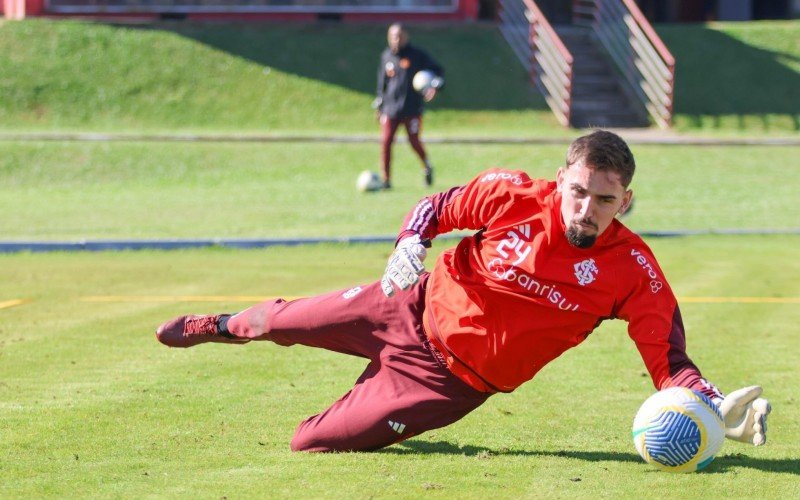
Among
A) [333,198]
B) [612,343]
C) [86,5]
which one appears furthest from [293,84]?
[612,343]

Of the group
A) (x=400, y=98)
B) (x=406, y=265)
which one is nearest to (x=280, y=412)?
(x=406, y=265)

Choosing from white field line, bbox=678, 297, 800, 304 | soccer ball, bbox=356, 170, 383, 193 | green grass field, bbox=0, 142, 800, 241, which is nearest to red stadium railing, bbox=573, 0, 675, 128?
green grass field, bbox=0, 142, 800, 241

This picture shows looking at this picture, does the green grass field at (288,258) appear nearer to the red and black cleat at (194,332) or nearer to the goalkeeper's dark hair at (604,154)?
the red and black cleat at (194,332)

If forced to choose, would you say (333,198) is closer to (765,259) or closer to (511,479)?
(765,259)

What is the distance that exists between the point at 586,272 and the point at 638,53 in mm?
25524

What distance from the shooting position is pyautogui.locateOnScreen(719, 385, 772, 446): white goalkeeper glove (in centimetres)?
598

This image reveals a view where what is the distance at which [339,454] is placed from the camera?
6.88 m

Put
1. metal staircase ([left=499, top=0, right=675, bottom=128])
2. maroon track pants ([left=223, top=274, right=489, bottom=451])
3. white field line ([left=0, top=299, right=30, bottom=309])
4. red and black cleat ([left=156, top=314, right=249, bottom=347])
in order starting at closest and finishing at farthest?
maroon track pants ([left=223, top=274, right=489, bottom=451])
red and black cleat ([left=156, top=314, right=249, bottom=347])
white field line ([left=0, top=299, right=30, bottom=309])
metal staircase ([left=499, top=0, right=675, bottom=128])

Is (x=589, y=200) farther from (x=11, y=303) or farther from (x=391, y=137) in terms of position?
(x=391, y=137)

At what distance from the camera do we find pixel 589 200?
6.18m

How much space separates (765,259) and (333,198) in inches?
291

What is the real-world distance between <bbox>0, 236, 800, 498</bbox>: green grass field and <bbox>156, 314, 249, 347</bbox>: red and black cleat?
0.42 m

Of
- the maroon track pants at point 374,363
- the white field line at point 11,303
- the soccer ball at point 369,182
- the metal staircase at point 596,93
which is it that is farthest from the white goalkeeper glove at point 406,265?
the metal staircase at point 596,93

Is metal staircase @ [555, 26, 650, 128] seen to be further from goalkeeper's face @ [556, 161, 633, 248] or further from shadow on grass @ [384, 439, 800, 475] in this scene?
goalkeeper's face @ [556, 161, 633, 248]
